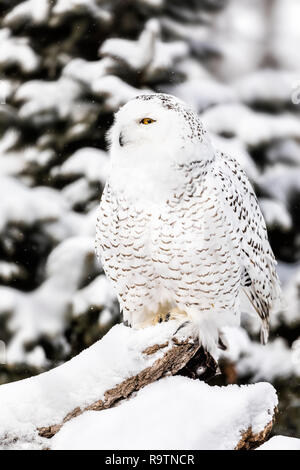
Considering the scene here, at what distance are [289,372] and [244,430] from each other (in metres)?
1.61

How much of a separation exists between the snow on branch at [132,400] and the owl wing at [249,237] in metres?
0.41

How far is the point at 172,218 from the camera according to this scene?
1561mm

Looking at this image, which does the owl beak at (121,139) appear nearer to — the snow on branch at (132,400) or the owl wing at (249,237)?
the owl wing at (249,237)

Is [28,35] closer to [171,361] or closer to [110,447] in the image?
[171,361]

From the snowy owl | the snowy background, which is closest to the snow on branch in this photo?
the snowy owl

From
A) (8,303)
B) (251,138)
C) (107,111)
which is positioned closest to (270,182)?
(251,138)

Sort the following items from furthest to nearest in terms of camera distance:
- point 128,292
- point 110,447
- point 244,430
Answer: point 128,292 < point 244,430 < point 110,447

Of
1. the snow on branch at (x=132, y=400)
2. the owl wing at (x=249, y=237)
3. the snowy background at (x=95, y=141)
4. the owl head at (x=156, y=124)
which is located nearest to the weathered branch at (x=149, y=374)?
the snow on branch at (x=132, y=400)

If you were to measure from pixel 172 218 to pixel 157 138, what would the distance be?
0.24 m

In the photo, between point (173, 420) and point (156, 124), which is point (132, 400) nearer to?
point (173, 420)

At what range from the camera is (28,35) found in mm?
3090

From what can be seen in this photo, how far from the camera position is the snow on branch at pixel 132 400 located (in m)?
1.35

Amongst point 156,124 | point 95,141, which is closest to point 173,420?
point 156,124

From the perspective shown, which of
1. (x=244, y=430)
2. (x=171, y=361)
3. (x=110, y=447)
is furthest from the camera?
(x=171, y=361)
